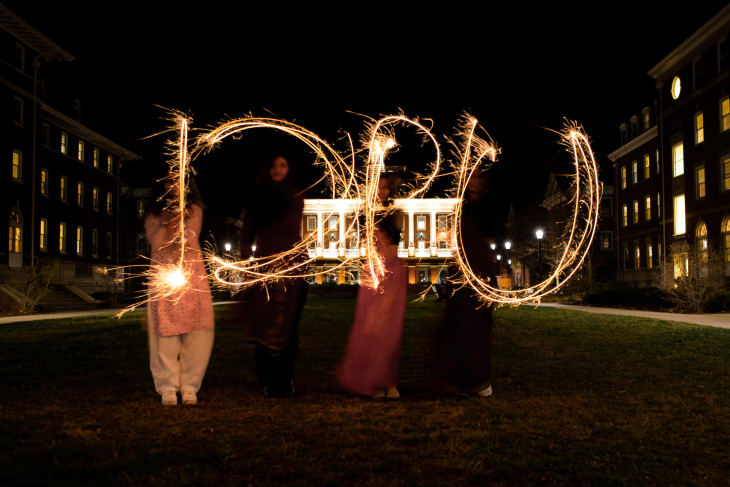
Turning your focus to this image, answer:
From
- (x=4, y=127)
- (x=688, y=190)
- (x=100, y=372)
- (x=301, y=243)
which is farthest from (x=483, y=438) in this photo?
(x=688, y=190)

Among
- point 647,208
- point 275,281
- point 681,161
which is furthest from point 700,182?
point 275,281

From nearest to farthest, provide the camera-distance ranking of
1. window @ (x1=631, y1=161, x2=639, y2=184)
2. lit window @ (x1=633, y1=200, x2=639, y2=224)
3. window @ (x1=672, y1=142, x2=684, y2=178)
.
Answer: window @ (x1=672, y1=142, x2=684, y2=178) < lit window @ (x1=633, y1=200, x2=639, y2=224) < window @ (x1=631, y1=161, x2=639, y2=184)

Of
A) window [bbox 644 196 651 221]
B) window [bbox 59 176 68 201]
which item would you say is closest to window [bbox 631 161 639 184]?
window [bbox 644 196 651 221]

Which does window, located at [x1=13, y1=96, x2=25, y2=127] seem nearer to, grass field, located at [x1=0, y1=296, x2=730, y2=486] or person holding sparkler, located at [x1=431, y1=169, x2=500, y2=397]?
grass field, located at [x1=0, y1=296, x2=730, y2=486]

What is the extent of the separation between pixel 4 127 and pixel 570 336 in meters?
29.4

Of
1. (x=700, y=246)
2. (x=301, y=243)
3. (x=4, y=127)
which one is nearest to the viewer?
(x=301, y=243)

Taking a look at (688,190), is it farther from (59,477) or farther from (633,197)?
(59,477)

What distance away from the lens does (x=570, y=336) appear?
13.7m

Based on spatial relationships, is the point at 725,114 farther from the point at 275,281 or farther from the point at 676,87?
the point at 275,281

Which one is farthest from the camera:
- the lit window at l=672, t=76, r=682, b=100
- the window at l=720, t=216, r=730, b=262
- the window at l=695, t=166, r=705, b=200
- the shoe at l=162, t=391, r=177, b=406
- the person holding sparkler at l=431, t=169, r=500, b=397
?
the lit window at l=672, t=76, r=682, b=100

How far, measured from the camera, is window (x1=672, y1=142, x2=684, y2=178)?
3678cm

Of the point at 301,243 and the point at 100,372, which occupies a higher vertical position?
the point at 301,243

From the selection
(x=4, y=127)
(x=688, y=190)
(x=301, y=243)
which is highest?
(x=4, y=127)

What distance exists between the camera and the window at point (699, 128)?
33594 millimetres
